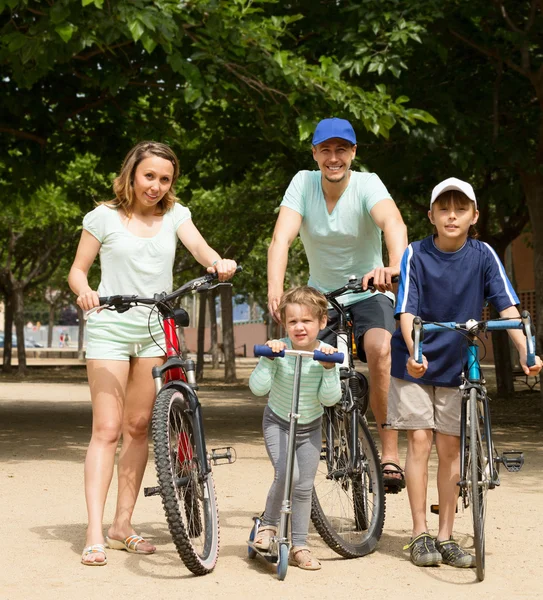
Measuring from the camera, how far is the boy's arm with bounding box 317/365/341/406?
5.16 metres

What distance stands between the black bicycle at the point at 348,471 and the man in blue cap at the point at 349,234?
0.51ft

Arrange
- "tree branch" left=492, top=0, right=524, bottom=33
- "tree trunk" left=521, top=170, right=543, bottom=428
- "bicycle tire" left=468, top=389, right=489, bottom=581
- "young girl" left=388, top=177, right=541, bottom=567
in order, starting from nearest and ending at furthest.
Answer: "bicycle tire" left=468, top=389, right=489, bottom=581 < "young girl" left=388, top=177, right=541, bottom=567 < "tree branch" left=492, top=0, right=524, bottom=33 < "tree trunk" left=521, top=170, right=543, bottom=428

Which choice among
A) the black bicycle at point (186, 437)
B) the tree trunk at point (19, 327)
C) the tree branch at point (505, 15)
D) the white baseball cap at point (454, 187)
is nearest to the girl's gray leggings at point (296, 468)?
the black bicycle at point (186, 437)

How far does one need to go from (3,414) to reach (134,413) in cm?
1036

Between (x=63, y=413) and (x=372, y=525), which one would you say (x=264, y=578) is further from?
(x=63, y=413)

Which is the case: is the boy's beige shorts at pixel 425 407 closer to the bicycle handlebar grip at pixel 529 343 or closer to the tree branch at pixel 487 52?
the bicycle handlebar grip at pixel 529 343

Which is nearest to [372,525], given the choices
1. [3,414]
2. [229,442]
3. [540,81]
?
[229,442]

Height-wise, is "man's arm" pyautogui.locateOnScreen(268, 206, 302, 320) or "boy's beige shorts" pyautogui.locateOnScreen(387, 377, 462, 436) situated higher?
"man's arm" pyautogui.locateOnScreen(268, 206, 302, 320)

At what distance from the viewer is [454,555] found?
210 inches

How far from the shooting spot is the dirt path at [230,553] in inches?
188

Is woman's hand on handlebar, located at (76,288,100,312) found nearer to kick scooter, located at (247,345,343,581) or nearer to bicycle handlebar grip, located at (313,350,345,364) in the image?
kick scooter, located at (247,345,343,581)

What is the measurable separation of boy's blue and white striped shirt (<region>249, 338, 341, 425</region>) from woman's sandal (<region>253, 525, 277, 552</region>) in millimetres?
511

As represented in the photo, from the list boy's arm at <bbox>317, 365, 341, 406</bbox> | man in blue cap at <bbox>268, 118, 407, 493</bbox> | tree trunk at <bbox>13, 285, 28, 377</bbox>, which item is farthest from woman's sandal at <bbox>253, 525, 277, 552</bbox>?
tree trunk at <bbox>13, 285, 28, 377</bbox>

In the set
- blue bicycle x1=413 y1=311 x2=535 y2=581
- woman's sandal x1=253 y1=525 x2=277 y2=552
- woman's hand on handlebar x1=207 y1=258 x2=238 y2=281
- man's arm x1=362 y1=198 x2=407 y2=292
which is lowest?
woman's sandal x1=253 y1=525 x2=277 y2=552
